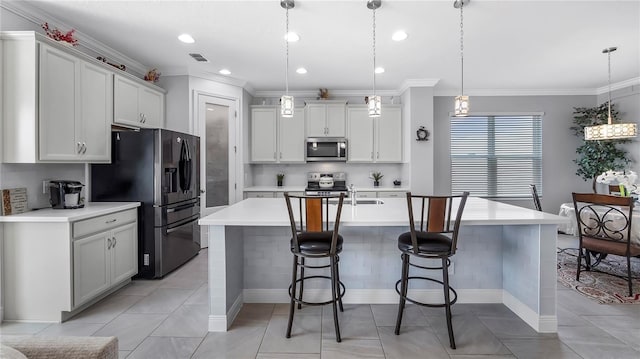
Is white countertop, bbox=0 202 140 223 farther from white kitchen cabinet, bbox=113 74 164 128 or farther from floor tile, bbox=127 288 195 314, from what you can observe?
white kitchen cabinet, bbox=113 74 164 128

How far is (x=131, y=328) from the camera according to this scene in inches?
89.9

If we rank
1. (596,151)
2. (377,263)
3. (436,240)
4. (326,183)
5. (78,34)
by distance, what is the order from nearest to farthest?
(436,240), (377,263), (78,34), (596,151), (326,183)

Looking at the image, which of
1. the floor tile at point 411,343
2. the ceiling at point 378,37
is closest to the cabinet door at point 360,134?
the ceiling at point 378,37

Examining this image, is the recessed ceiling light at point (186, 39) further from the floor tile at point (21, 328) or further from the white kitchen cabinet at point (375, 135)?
the floor tile at point (21, 328)

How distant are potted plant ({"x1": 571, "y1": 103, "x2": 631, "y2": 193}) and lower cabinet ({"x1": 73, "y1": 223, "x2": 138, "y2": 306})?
6695mm

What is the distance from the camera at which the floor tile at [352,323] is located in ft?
7.07

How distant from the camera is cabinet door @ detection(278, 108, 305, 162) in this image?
206 inches

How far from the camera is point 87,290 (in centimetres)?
251

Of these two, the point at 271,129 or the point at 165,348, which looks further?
the point at 271,129

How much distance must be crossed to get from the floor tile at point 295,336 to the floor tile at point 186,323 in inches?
19.8

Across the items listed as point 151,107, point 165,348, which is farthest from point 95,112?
point 165,348

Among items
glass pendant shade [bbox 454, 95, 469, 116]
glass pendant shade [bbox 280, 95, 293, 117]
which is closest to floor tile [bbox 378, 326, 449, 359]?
glass pendant shade [bbox 454, 95, 469, 116]

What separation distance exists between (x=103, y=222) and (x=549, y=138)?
6.74 m

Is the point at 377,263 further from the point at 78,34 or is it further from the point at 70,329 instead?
the point at 78,34
